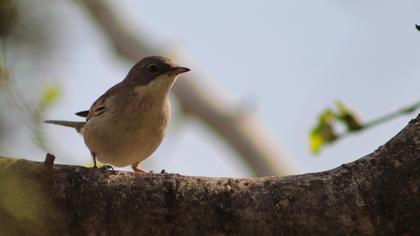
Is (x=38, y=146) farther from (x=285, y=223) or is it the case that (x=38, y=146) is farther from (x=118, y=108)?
(x=118, y=108)

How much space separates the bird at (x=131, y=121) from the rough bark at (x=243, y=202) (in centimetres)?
292

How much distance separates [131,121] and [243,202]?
3399 millimetres

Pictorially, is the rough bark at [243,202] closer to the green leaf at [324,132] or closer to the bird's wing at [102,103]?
the green leaf at [324,132]

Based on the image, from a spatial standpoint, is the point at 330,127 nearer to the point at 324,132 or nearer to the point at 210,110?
the point at 324,132

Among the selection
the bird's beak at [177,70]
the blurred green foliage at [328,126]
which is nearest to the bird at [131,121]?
the bird's beak at [177,70]

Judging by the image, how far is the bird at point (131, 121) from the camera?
671 centimetres

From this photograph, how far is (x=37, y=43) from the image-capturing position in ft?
7.16

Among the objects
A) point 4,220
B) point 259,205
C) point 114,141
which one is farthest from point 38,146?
point 114,141

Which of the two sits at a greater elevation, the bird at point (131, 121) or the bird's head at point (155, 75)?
the bird's head at point (155, 75)

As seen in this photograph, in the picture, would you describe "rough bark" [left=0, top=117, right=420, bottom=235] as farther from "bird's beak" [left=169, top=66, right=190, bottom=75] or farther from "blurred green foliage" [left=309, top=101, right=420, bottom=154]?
"bird's beak" [left=169, top=66, right=190, bottom=75]

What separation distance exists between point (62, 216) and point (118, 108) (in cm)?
Answer: 353

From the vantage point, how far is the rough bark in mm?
3457

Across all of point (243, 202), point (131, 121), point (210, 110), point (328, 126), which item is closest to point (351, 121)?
point (328, 126)

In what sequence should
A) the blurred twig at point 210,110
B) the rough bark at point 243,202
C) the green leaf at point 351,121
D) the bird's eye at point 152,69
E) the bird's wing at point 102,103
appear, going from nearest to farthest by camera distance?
the rough bark at point 243,202 → the green leaf at point 351,121 → the bird's wing at point 102,103 → the bird's eye at point 152,69 → the blurred twig at point 210,110
